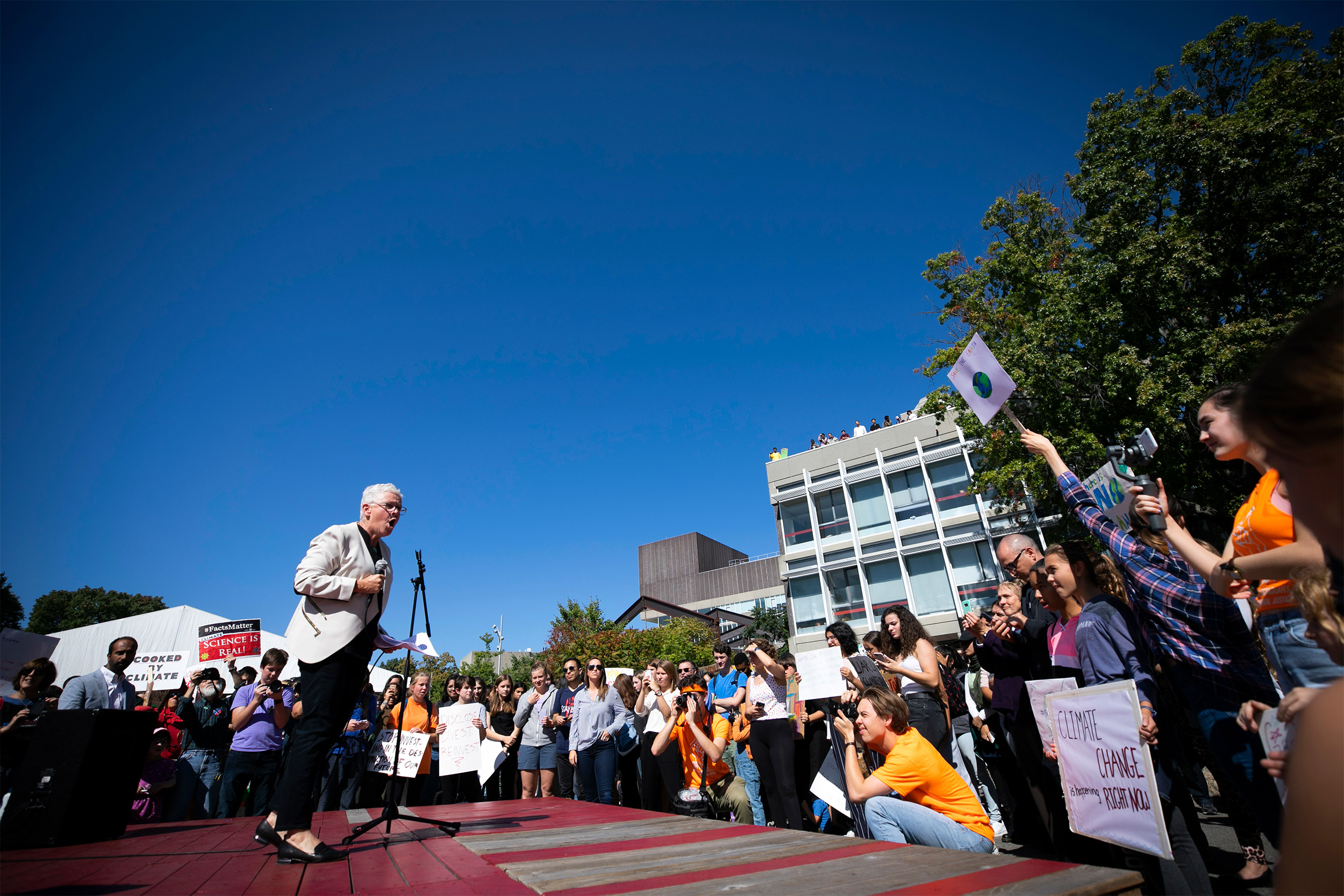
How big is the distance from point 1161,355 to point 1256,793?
13609 mm

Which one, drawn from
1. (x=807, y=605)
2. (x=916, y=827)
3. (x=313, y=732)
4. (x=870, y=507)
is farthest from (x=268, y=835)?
(x=807, y=605)

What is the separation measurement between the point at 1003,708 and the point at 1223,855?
1659 millimetres

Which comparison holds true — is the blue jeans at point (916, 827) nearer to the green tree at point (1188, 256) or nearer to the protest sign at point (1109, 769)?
the protest sign at point (1109, 769)

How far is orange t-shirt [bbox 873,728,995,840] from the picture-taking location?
139 inches

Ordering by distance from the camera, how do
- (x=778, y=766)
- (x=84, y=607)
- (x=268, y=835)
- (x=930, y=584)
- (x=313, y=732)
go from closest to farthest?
(x=268, y=835) < (x=313, y=732) < (x=778, y=766) < (x=930, y=584) < (x=84, y=607)

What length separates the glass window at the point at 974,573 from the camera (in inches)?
1132

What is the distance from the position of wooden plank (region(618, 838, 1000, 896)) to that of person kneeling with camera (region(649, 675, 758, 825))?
11.3ft

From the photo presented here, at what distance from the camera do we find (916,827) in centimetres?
347

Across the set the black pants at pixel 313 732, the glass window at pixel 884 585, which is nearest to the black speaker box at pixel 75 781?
the black pants at pixel 313 732

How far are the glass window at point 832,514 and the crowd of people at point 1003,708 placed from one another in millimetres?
26275

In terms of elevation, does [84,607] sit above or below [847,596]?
above

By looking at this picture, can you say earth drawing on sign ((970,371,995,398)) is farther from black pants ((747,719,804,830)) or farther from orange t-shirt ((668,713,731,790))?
orange t-shirt ((668,713,731,790))

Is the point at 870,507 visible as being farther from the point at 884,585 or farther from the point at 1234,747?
the point at 1234,747

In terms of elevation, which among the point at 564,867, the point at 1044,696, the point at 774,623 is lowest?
the point at 564,867
